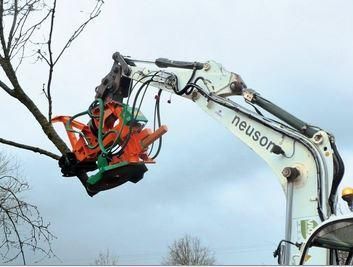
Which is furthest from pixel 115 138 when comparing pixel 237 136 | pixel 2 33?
pixel 2 33

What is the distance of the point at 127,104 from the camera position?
24.4 feet

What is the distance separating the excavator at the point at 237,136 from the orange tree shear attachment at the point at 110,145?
1 cm

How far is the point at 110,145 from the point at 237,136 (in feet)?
5.55

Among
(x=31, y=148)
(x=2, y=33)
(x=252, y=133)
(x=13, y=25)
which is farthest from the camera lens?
(x=31, y=148)

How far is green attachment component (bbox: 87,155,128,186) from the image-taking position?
7.05 meters

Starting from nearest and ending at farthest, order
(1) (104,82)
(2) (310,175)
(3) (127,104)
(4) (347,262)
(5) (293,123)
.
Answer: (4) (347,262) < (2) (310,175) < (5) (293,123) < (3) (127,104) < (1) (104,82)

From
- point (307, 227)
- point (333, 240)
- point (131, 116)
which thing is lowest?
point (333, 240)

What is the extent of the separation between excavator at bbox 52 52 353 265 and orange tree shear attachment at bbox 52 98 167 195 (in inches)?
0.5

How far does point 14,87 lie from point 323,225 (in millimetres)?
5685

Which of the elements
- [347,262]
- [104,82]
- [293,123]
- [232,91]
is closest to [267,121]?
[293,123]

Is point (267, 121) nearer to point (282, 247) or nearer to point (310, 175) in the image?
point (310, 175)

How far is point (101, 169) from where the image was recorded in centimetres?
722

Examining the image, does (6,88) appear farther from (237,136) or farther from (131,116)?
(237,136)

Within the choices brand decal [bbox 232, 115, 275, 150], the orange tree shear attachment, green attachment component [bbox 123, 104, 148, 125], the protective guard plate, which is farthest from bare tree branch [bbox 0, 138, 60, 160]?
brand decal [bbox 232, 115, 275, 150]
